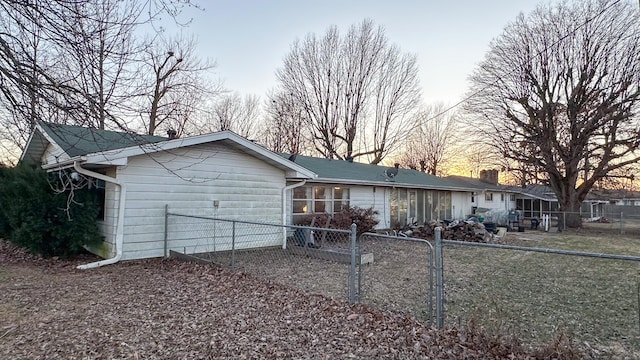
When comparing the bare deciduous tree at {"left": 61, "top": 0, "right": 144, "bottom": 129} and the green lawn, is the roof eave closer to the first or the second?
the green lawn

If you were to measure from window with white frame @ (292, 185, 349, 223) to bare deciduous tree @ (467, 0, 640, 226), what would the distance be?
12167 mm

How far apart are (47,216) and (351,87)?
2154 centimetres

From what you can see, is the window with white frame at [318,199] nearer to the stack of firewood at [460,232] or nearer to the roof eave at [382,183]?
the roof eave at [382,183]

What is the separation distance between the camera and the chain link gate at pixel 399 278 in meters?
4.74

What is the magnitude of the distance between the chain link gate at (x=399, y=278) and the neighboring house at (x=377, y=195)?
2.98m

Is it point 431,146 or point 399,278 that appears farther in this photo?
point 431,146

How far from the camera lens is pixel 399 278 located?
23.2 ft

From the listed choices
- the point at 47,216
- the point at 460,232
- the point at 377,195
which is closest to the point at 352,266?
the point at 47,216

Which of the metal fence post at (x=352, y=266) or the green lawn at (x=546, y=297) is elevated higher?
the metal fence post at (x=352, y=266)

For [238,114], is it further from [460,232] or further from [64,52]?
[64,52]

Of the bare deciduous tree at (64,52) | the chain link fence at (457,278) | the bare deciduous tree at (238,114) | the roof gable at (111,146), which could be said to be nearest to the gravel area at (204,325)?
the chain link fence at (457,278)

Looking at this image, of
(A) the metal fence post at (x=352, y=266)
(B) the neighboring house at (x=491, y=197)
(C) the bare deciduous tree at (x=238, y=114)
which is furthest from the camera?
(C) the bare deciduous tree at (x=238, y=114)

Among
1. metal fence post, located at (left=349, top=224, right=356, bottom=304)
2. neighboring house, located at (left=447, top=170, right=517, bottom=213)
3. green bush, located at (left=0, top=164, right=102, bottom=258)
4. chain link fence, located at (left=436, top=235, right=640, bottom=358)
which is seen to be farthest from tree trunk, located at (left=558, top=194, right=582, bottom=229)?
green bush, located at (left=0, top=164, right=102, bottom=258)

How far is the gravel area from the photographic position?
11.4 ft
